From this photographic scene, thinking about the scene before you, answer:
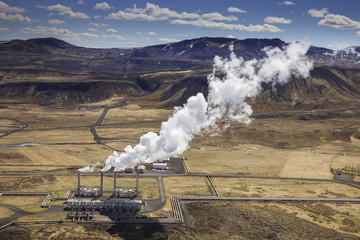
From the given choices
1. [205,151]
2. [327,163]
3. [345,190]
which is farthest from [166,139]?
[327,163]

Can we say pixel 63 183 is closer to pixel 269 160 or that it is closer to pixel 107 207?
pixel 107 207

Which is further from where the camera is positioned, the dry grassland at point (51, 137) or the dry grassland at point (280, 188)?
the dry grassland at point (51, 137)

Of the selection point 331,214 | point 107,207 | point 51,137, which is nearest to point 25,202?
point 107,207

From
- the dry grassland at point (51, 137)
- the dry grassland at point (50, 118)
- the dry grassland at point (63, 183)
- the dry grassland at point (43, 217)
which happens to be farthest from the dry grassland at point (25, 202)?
the dry grassland at point (50, 118)

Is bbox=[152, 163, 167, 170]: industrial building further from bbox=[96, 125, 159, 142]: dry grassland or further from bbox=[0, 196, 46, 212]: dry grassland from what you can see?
bbox=[96, 125, 159, 142]: dry grassland

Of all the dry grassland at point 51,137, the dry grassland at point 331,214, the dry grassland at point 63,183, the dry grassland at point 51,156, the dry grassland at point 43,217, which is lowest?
the dry grassland at point 51,137

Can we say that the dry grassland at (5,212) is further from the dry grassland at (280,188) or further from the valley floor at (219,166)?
the dry grassland at (280,188)
